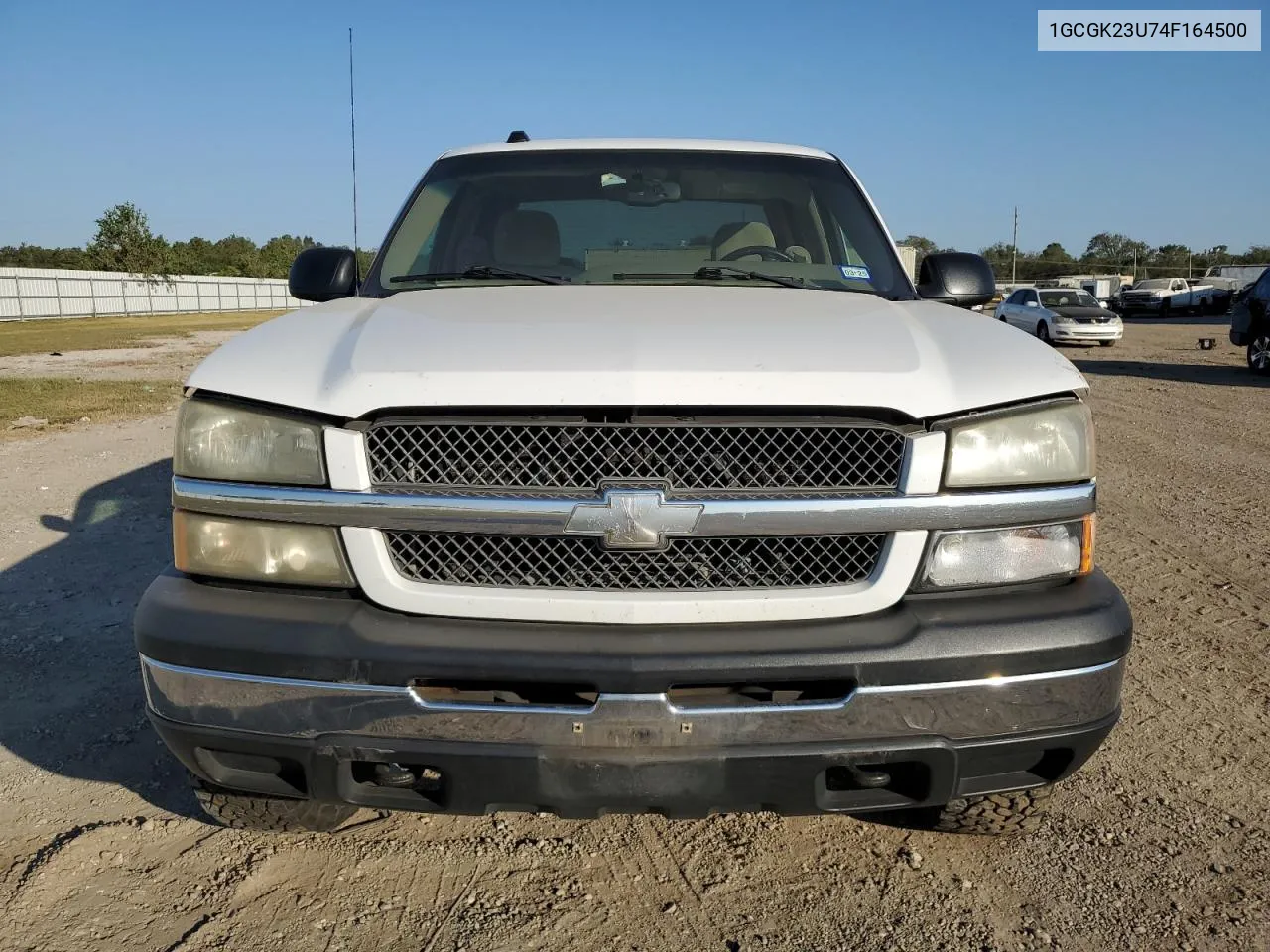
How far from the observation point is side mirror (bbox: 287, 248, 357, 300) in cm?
339

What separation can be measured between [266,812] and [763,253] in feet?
A: 7.84

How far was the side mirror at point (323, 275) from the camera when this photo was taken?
3389mm

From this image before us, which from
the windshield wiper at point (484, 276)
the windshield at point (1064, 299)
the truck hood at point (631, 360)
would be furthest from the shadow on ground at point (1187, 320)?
the truck hood at point (631, 360)

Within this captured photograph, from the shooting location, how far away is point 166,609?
2078mm

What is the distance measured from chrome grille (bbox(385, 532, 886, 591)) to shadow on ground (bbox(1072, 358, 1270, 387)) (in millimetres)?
13606

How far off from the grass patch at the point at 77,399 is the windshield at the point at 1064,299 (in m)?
20.6

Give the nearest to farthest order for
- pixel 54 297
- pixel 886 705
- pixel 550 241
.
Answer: pixel 886 705 < pixel 550 241 < pixel 54 297

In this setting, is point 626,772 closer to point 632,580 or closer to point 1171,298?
point 632,580

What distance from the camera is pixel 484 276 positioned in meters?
3.15

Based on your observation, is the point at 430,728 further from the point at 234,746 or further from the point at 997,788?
the point at 997,788

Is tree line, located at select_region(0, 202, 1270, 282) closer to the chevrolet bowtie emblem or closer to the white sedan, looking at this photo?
the white sedan

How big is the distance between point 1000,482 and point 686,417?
0.70 m

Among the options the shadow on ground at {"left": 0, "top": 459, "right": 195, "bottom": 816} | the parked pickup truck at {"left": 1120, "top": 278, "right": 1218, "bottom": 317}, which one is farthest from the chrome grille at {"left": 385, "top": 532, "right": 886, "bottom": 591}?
the parked pickup truck at {"left": 1120, "top": 278, "right": 1218, "bottom": 317}

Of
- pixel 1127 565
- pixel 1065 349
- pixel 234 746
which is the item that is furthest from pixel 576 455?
pixel 1065 349
